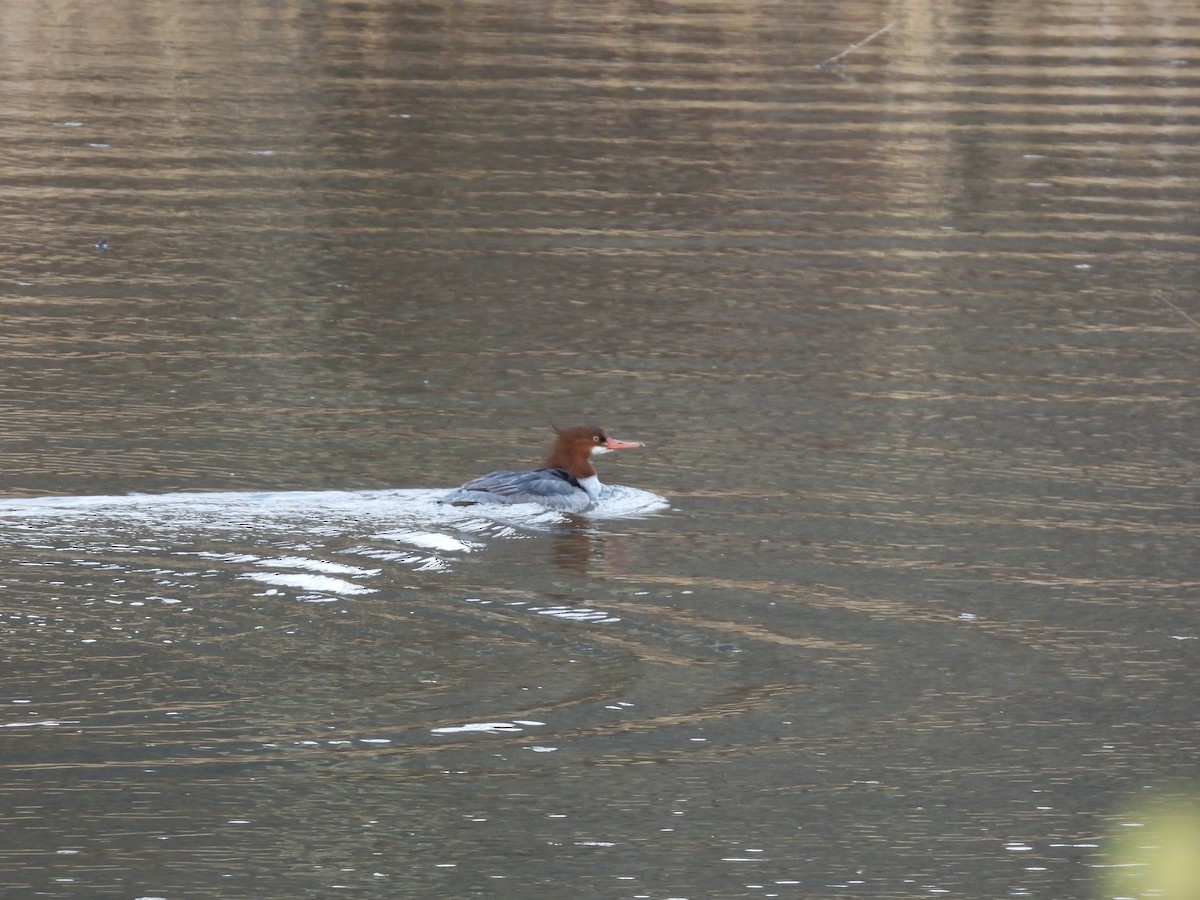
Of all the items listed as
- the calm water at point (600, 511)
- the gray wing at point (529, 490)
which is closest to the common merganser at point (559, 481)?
the gray wing at point (529, 490)

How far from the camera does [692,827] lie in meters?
6.50

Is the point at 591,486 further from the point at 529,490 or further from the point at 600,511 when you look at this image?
the point at 529,490

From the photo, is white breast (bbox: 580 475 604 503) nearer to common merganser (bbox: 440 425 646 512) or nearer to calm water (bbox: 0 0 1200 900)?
common merganser (bbox: 440 425 646 512)

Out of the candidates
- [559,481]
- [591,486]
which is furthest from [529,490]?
[591,486]

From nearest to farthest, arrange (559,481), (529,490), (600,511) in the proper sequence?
1. (529,490)
2. (559,481)
3. (600,511)

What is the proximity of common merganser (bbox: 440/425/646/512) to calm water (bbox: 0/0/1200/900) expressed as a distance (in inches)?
5.0

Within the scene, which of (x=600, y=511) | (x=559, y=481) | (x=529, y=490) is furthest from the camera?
A: (x=600, y=511)

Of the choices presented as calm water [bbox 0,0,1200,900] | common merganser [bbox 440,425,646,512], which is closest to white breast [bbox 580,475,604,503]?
common merganser [bbox 440,425,646,512]

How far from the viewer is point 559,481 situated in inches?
392

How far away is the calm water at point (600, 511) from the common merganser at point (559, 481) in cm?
13

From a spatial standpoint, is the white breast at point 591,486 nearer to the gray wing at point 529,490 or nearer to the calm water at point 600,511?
the gray wing at point 529,490

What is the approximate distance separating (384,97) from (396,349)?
34.2 feet

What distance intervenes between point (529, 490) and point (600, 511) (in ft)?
1.37

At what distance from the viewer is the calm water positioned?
652 centimetres
